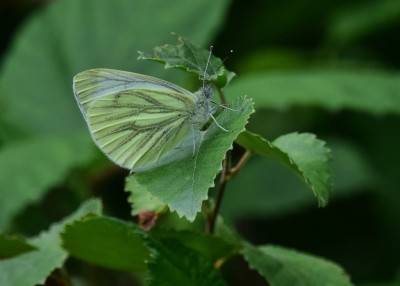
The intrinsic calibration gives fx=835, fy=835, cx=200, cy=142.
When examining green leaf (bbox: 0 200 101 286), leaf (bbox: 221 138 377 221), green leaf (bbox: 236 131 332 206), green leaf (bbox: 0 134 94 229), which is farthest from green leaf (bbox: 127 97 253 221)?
leaf (bbox: 221 138 377 221)

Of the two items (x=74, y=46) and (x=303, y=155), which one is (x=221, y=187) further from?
(x=74, y=46)

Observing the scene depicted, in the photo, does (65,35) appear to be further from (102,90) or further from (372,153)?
Result: (102,90)

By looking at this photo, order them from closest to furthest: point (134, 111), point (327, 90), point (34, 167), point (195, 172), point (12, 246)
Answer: point (195, 172), point (12, 246), point (134, 111), point (34, 167), point (327, 90)

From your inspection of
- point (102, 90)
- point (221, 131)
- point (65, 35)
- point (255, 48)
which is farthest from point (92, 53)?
point (221, 131)

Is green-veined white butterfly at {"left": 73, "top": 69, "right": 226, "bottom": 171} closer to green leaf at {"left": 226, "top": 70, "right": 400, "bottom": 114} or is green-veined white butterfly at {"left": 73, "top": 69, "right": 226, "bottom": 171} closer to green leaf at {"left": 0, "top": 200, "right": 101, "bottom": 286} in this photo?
green leaf at {"left": 0, "top": 200, "right": 101, "bottom": 286}

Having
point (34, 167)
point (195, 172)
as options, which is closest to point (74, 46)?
point (34, 167)

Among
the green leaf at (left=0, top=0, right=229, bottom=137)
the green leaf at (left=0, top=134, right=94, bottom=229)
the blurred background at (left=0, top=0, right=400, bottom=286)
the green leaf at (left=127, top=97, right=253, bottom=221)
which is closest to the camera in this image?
the green leaf at (left=127, top=97, right=253, bottom=221)
